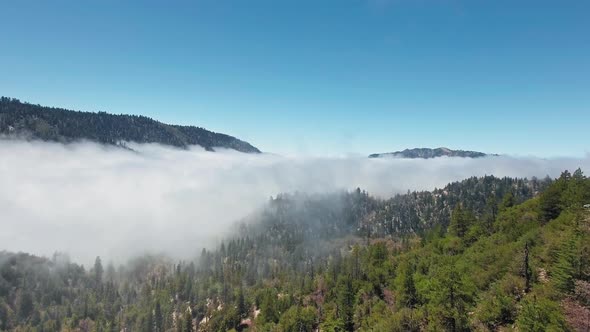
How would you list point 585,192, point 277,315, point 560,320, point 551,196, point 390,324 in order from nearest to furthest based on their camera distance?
point 560,320
point 390,324
point 585,192
point 551,196
point 277,315

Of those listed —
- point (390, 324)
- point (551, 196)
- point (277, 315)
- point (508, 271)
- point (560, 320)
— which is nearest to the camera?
point (560, 320)

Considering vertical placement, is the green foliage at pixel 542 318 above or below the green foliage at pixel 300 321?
above

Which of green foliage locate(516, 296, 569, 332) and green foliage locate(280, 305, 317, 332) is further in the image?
green foliage locate(280, 305, 317, 332)

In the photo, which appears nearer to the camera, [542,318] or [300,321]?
[542,318]

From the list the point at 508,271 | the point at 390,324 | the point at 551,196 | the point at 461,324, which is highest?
the point at 551,196

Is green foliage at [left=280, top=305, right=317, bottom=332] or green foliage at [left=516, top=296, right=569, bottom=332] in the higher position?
green foliage at [left=516, top=296, right=569, bottom=332]

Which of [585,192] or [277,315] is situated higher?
[585,192]

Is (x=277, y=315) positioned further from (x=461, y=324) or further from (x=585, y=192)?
(x=585, y=192)

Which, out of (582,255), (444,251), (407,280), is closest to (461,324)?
(582,255)

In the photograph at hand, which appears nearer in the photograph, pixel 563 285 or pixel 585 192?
pixel 563 285

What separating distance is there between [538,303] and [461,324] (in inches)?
858

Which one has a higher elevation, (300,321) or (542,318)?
(542,318)

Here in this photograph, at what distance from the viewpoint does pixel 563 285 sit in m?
72.4

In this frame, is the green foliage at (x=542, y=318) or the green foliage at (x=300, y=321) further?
the green foliage at (x=300, y=321)
